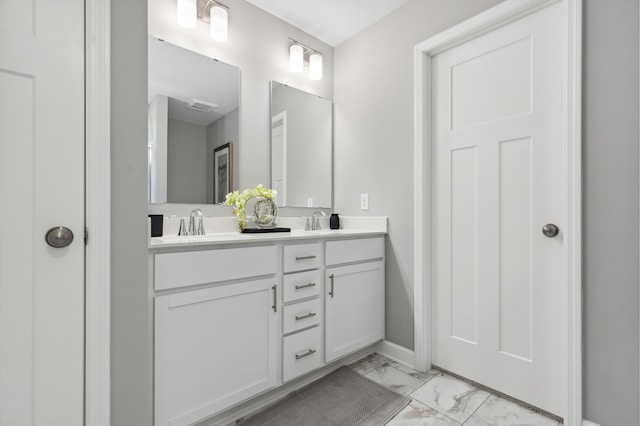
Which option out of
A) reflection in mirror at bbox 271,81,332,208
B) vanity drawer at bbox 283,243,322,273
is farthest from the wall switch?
vanity drawer at bbox 283,243,322,273

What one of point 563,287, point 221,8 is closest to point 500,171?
point 563,287

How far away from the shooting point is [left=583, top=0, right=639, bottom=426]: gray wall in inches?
49.3

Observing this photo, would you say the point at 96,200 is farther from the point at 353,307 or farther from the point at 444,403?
the point at 444,403

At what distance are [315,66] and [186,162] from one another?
1.27 meters

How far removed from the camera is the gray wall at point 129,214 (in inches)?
38.6

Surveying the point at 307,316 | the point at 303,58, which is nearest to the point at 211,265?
the point at 307,316

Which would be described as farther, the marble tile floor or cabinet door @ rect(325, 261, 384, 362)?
cabinet door @ rect(325, 261, 384, 362)

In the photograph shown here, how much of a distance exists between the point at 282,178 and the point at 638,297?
1.94 m

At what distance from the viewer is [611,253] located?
4.25 feet

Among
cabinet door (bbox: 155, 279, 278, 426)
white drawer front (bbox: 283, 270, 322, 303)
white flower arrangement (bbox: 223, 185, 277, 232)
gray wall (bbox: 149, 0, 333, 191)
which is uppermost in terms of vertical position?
gray wall (bbox: 149, 0, 333, 191)

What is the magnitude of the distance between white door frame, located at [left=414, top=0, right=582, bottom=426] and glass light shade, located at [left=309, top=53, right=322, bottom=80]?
0.78 meters

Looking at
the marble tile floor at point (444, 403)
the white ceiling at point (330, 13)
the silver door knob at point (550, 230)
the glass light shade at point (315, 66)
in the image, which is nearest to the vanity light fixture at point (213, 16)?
the white ceiling at point (330, 13)

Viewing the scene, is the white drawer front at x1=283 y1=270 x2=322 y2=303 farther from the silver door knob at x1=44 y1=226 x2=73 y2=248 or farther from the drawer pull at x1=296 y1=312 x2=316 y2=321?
the silver door knob at x1=44 y1=226 x2=73 y2=248

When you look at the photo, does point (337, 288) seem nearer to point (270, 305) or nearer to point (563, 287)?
point (270, 305)
